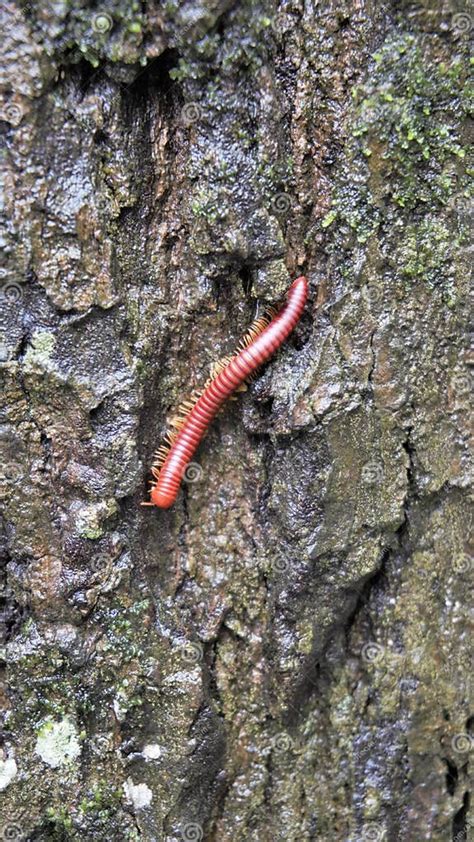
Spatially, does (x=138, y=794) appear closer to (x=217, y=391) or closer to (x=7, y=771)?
(x=7, y=771)

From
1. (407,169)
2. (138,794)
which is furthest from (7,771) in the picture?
(407,169)

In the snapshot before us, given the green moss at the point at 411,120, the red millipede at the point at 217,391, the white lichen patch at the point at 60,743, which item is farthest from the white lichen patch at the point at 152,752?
the green moss at the point at 411,120

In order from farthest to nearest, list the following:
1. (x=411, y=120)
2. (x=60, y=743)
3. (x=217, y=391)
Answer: (x=60, y=743), (x=217, y=391), (x=411, y=120)

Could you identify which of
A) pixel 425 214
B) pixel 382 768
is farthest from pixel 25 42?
pixel 382 768

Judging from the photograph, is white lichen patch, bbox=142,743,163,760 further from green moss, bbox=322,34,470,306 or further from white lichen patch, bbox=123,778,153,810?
green moss, bbox=322,34,470,306

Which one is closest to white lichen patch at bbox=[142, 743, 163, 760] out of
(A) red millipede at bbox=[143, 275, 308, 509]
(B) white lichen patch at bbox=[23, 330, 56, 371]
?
(A) red millipede at bbox=[143, 275, 308, 509]

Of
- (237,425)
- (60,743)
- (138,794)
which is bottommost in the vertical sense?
(138,794)
